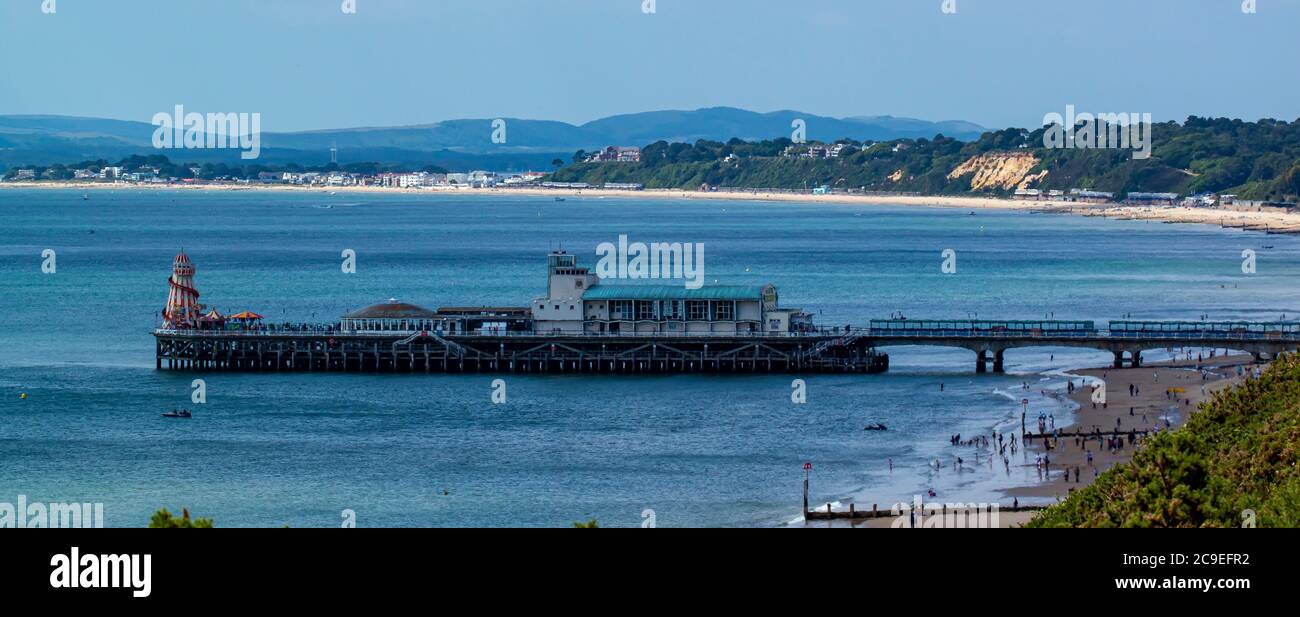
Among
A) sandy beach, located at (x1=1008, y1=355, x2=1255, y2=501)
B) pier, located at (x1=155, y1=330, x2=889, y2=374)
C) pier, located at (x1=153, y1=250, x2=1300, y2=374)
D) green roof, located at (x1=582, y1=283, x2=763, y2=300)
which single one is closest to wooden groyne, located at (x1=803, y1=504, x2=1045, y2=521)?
sandy beach, located at (x1=1008, y1=355, x2=1255, y2=501)

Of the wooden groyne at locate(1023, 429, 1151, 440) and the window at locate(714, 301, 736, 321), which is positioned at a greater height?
the window at locate(714, 301, 736, 321)

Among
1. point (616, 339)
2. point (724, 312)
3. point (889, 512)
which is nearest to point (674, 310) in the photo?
point (724, 312)

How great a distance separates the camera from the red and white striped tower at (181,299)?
85562mm

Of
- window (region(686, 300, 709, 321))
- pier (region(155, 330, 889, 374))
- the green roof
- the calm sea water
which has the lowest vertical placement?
the calm sea water

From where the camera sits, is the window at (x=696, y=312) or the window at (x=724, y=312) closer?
the window at (x=724, y=312)

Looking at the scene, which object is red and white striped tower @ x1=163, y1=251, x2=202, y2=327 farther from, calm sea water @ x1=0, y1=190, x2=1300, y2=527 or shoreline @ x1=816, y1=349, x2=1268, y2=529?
shoreline @ x1=816, y1=349, x2=1268, y2=529

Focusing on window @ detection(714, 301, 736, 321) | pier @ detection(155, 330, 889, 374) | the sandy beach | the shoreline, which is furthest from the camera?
window @ detection(714, 301, 736, 321)

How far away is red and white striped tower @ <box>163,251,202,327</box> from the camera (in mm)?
85562
